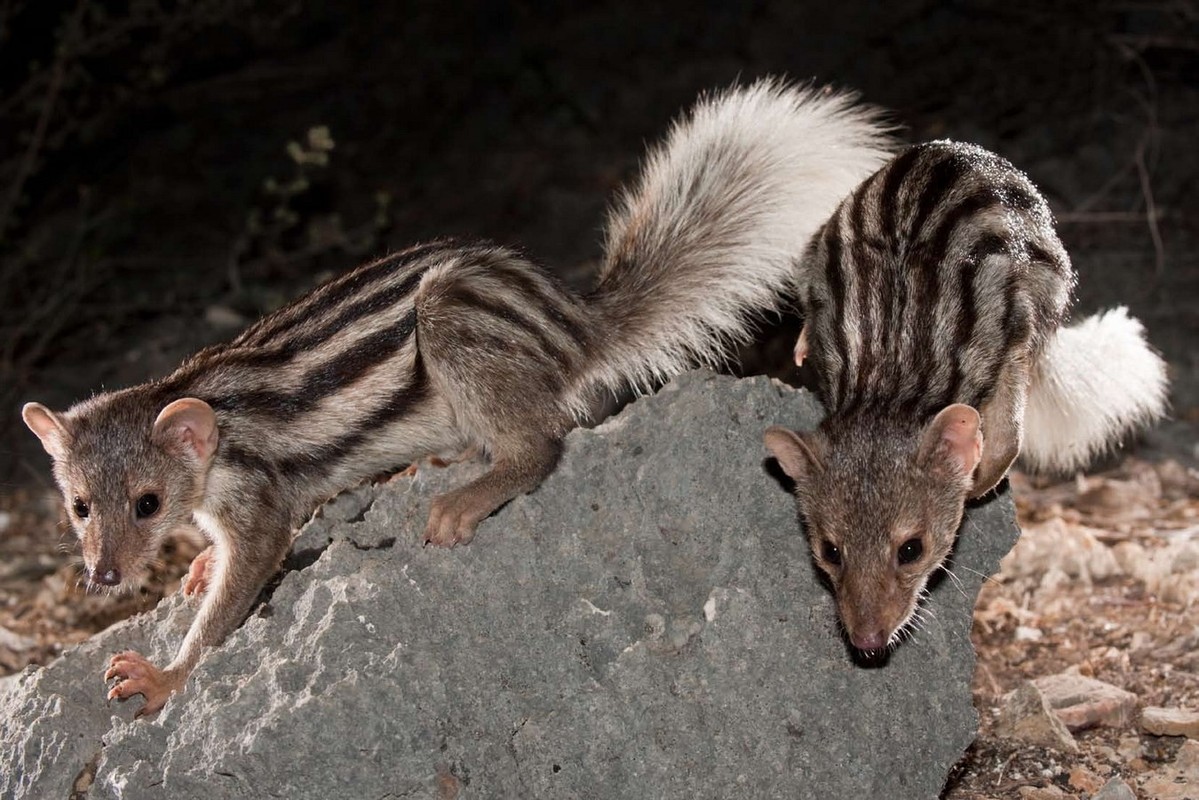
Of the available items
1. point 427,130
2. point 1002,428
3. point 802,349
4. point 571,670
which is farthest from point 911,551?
point 427,130

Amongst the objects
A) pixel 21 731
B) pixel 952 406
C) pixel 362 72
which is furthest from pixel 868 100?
pixel 21 731

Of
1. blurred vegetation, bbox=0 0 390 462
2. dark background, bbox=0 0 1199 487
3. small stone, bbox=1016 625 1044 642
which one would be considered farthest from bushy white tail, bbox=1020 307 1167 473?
blurred vegetation, bbox=0 0 390 462

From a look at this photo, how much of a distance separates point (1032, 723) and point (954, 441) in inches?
49.4

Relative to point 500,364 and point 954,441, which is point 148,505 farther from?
point 954,441

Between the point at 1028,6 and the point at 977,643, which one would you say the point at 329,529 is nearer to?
the point at 977,643

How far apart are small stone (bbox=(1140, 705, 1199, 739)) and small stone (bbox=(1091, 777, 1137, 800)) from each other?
771 mm

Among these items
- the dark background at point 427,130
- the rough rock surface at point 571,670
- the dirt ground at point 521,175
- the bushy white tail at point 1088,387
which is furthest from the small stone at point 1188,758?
the dark background at point 427,130

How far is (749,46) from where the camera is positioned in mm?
12422

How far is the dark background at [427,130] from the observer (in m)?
8.77

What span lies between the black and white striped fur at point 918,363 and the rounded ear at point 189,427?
1784mm

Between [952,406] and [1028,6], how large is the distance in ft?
23.7

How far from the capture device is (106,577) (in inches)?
171

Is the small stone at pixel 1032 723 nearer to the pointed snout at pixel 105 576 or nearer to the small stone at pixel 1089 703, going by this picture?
the small stone at pixel 1089 703

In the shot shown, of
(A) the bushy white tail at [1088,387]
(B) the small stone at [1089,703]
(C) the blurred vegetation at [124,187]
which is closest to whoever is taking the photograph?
(B) the small stone at [1089,703]
